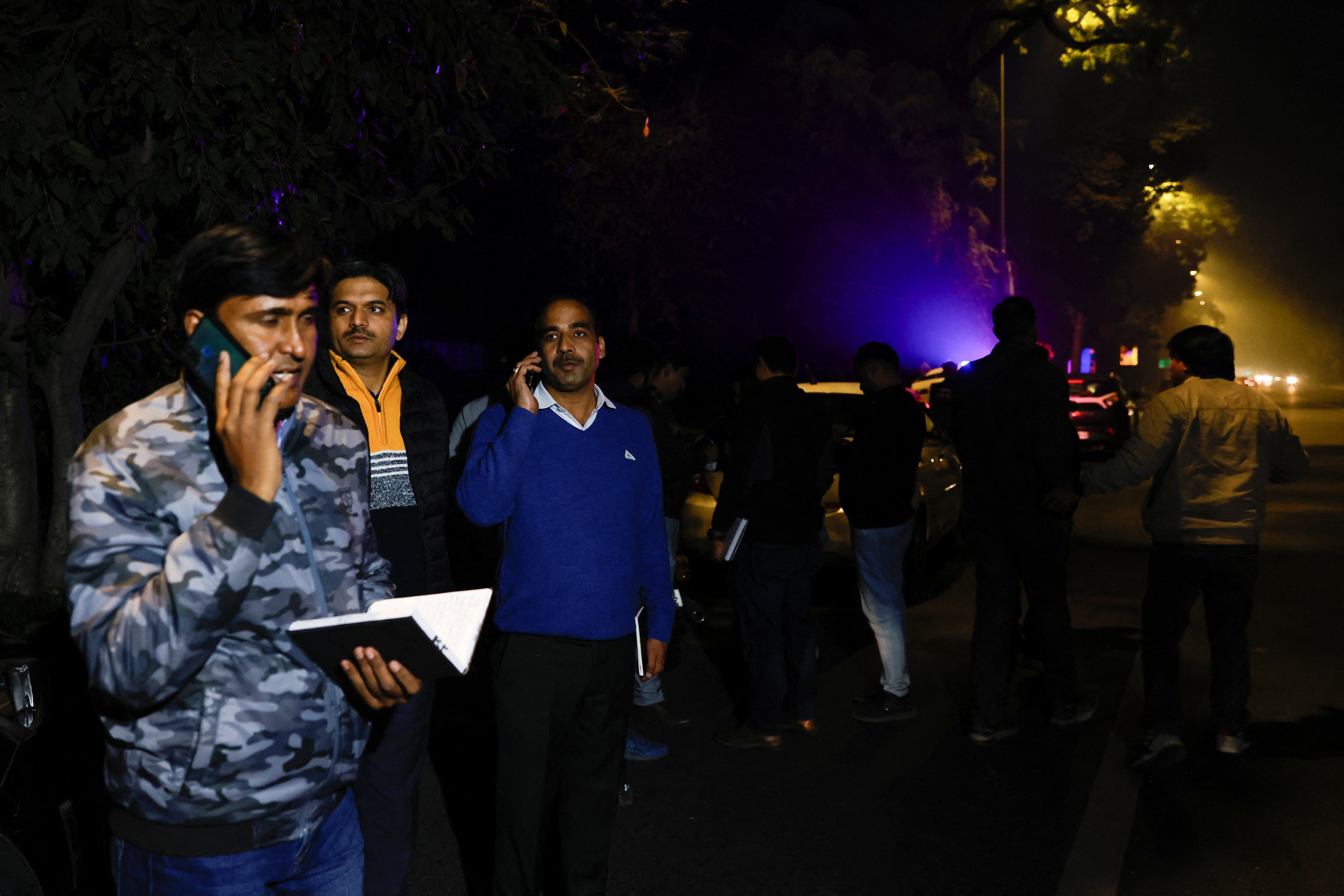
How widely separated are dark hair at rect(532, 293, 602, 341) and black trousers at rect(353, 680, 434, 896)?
1.19m

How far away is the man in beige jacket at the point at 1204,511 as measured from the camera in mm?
5148

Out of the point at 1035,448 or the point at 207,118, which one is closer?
the point at 1035,448

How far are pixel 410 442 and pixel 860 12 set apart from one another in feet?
96.2

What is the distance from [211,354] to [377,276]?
73.5 inches

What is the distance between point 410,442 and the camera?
11.7 ft

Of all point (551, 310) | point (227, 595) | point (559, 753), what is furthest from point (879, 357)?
point (227, 595)

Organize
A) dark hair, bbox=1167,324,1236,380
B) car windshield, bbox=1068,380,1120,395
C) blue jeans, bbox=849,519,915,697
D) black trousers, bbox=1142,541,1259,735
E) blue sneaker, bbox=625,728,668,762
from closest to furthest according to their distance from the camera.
Answer: black trousers, bbox=1142,541,1259,735 < dark hair, bbox=1167,324,1236,380 < blue sneaker, bbox=625,728,668,762 < blue jeans, bbox=849,519,915,697 < car windshield, bbox=1068,380,1120,395

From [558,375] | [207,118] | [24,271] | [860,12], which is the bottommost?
[558,375]

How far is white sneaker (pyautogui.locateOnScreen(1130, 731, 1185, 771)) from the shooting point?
516 cm

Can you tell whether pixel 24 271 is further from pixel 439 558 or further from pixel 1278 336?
pixel 1278 336

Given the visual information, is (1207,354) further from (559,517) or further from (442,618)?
(442,618)

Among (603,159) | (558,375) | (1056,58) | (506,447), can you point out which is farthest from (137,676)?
(1056,58)

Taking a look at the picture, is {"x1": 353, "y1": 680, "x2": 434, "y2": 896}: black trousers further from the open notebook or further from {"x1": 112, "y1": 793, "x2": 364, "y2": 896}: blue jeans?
the open notebook

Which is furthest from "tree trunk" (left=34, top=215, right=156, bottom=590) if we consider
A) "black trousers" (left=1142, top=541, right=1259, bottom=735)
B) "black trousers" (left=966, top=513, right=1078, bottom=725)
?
"black trousers" (left=1142, top=541, right=1259, bottom=735)
